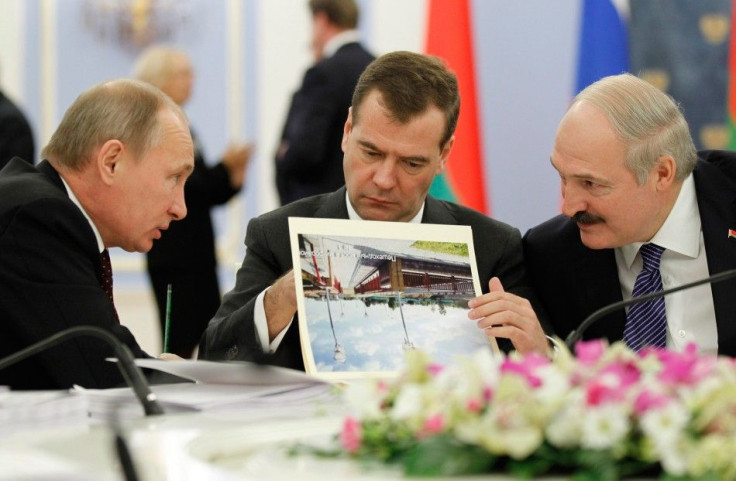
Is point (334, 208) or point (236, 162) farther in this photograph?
point (236, 162)

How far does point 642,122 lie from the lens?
2.40 meters

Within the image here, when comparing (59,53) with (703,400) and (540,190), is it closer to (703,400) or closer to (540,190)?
(540,190)

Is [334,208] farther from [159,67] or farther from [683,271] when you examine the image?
[159,67]

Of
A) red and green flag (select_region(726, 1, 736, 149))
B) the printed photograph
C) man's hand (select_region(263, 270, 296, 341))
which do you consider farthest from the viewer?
red and green flag (select_region(726, 1, 736, 149))

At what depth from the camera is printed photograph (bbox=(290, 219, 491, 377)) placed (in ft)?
6.61

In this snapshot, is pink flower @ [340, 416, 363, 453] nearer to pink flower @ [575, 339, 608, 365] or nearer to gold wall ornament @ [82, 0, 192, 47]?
pink flower @ [575, 339, 608, 365]

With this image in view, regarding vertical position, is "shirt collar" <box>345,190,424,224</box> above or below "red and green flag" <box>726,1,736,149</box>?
below

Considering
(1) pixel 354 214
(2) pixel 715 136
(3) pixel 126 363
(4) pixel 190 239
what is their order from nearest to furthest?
(3) pixel 126 363 → (1) pixel 354 214 → (2) pixel 715 136 → (4) pixel 190 239

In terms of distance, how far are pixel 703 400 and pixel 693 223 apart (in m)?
1.61

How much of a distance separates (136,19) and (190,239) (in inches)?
75.3

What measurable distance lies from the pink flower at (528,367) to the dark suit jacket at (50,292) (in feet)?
3.86

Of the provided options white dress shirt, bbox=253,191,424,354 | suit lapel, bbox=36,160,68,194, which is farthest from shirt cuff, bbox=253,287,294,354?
suit lapel, bbox=36,160,68,194

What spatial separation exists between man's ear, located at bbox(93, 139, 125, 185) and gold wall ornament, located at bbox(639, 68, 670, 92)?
310 cm

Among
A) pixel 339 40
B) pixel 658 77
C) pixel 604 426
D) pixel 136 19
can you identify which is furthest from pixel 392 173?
pixel 136 19
